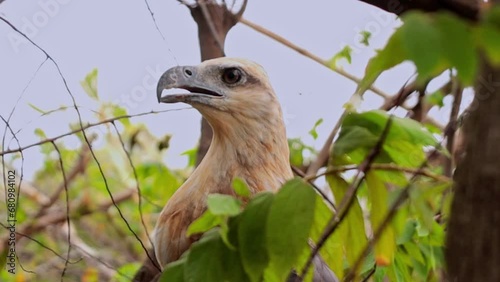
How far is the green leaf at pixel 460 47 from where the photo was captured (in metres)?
1.10

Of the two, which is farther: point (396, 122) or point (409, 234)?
point (409, 234)

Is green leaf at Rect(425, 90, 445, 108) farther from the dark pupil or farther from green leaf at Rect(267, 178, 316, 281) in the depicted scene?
green leaf at Rect(267, 178, 316, 281)

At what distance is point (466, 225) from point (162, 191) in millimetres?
3168

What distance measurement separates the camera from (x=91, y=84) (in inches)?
153

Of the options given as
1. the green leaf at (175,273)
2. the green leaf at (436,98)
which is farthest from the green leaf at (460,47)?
the green leaf at (436,98)

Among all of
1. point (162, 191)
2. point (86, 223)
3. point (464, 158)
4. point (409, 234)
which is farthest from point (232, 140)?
point (86, 223)

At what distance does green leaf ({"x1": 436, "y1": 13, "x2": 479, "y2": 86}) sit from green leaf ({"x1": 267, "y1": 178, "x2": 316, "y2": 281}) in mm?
457

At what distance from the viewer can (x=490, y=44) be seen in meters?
1.06

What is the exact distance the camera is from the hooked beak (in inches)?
115

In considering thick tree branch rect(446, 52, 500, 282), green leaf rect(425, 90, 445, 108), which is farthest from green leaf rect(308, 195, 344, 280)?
green leaf rect(425, 90, 445, 108)

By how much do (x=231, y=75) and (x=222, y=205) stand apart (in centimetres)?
160

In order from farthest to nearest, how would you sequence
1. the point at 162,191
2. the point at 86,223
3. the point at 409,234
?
the point at 86,223 < the point at 162,191 < the point at 409,234

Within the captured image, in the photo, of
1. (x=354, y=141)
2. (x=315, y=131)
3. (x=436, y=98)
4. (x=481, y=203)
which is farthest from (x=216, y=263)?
(x=315, y=131)

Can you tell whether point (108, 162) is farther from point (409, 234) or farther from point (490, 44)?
point (490, 44)
